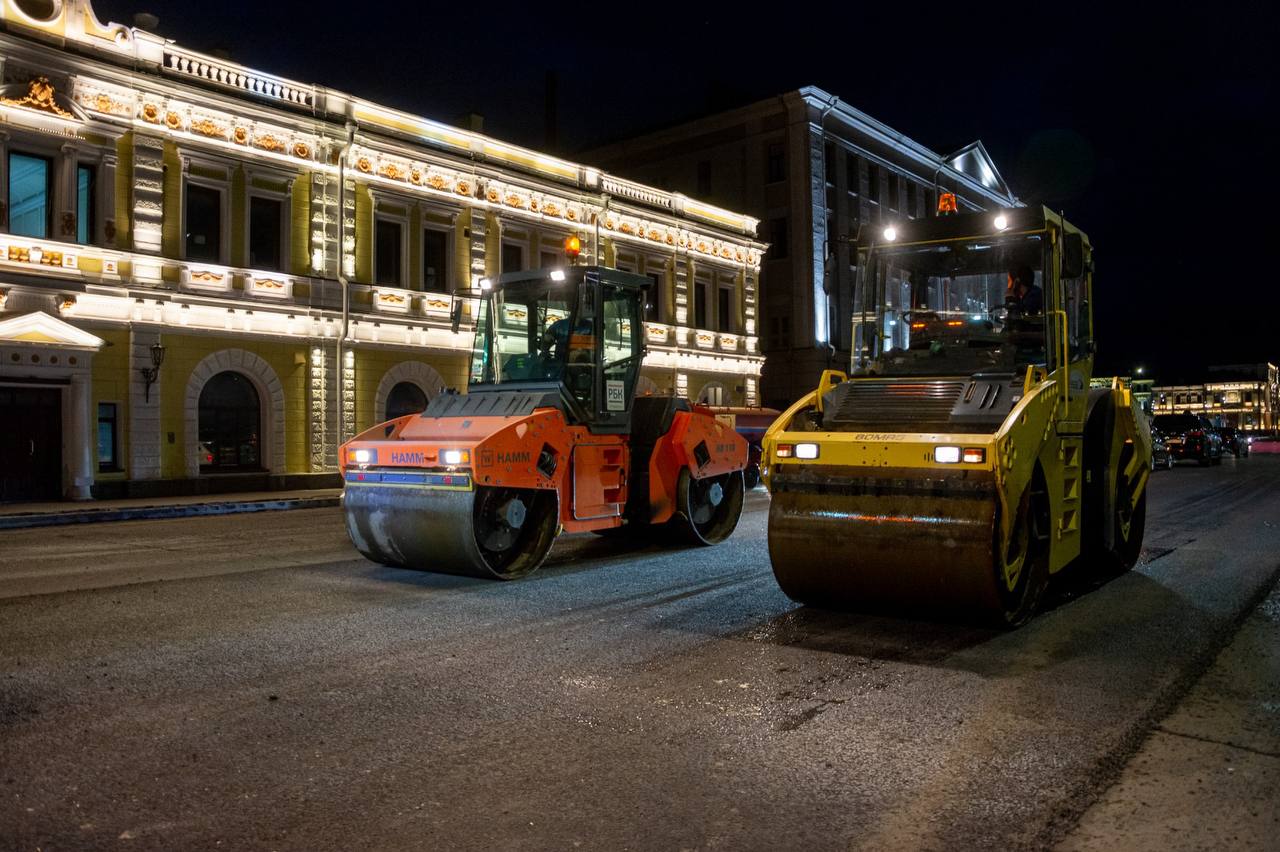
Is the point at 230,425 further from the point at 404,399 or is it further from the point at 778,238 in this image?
the point at 778,238

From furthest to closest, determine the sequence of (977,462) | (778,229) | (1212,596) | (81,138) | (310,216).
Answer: (778,229), (310,216), (81,138), (1212,596), (977,462)

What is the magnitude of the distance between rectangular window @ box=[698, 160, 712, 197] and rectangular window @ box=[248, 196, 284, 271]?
78.7ft

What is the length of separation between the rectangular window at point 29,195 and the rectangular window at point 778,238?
28.1m

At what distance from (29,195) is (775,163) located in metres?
29.1

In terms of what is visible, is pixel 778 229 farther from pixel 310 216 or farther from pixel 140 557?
pixel 140 557

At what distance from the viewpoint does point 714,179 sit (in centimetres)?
4359

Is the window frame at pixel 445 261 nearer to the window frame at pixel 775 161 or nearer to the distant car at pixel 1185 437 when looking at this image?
the window frame at pixel 775 161

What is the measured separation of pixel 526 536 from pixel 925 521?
4382 millimetres

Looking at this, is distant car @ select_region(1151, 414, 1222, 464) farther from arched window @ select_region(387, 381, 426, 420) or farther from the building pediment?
the building pediment

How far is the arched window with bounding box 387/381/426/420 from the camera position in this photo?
26.0 m

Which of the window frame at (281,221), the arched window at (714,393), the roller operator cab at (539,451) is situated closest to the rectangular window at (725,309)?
the arched window at (714,393)

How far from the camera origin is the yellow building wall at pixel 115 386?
20234 millimetres

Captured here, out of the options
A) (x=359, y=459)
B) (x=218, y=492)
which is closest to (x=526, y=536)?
(x=359, y=459)

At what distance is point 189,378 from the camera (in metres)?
21.7
